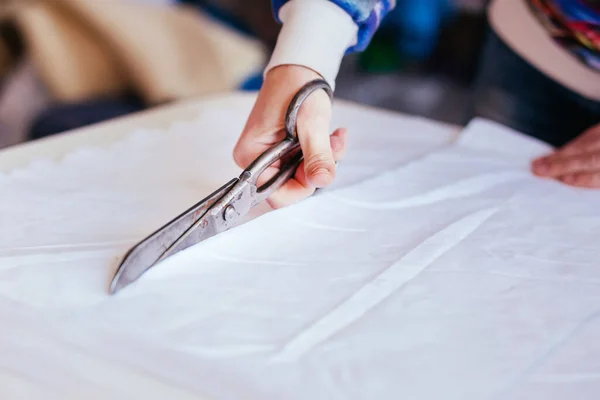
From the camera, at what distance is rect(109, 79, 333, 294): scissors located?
0.40 meters

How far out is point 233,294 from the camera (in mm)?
403

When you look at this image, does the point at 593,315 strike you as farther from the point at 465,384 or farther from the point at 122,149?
the point at 122,149

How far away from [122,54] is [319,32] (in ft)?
2.74

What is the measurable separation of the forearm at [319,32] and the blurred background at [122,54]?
684 millimetres

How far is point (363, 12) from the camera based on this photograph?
59 cm

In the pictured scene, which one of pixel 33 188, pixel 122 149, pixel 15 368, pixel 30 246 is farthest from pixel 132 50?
pixel 15 368

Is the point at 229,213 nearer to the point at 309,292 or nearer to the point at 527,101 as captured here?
the point at 309,292

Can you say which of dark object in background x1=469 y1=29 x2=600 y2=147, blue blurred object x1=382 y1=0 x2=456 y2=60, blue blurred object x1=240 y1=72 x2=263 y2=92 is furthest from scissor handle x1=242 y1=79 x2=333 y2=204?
blue blurred object x1=382 y1=0 x2=456 y2=60

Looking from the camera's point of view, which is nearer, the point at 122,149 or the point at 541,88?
the point at 122,149

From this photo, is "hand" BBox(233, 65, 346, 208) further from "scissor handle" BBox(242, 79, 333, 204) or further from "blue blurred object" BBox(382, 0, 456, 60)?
"blue blurred object" BBox(382, 0, 456, 60)

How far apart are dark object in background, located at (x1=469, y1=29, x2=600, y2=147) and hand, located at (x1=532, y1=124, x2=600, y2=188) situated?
13 centimetres

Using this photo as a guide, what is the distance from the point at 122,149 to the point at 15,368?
338 mm

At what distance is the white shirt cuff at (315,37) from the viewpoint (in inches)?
22.2

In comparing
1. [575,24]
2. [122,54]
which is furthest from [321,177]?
[122,54]
